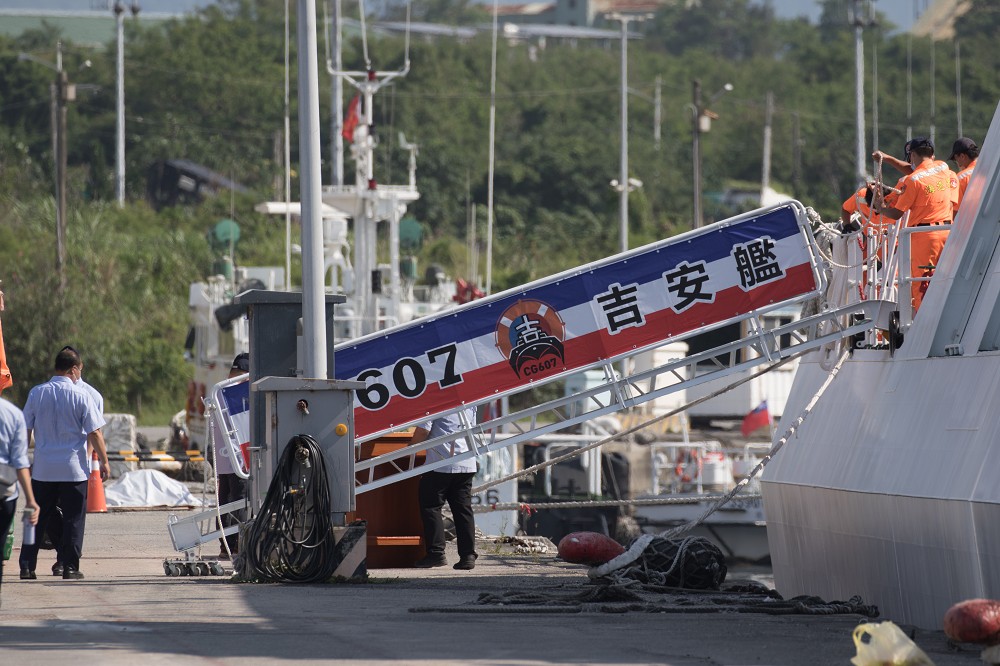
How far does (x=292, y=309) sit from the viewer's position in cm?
1180

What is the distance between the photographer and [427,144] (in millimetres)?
68688

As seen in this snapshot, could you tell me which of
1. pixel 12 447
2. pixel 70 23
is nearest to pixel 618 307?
pixel 12 447

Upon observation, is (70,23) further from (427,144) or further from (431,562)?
(431,562)

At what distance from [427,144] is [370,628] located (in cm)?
6076

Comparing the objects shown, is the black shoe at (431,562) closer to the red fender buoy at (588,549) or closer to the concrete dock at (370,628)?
the red fender buoy at (588,549)

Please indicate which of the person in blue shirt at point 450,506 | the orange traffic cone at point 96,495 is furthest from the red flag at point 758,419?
the person in blue shirt at point 450,506

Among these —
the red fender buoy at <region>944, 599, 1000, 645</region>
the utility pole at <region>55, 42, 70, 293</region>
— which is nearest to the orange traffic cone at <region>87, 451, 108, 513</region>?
the red fender buoy at <region>944, 599, 1000, 645</region>

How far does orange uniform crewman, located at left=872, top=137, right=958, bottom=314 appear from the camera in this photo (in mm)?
12797

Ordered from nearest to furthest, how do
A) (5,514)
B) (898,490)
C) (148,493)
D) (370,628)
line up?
(370,628) → (5,514) → (898,490) → (148,493)

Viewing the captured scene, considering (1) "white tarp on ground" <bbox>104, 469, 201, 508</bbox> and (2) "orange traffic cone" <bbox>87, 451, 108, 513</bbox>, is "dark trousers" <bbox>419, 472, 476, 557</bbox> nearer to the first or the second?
(2) "orange traffic cone" <bbox>87, 451, 108, 513</bbox>

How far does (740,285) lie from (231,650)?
6.83m

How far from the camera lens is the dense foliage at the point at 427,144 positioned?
51.1m

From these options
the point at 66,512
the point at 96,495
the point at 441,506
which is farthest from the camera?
the point at 96,495

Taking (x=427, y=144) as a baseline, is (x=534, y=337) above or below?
below
